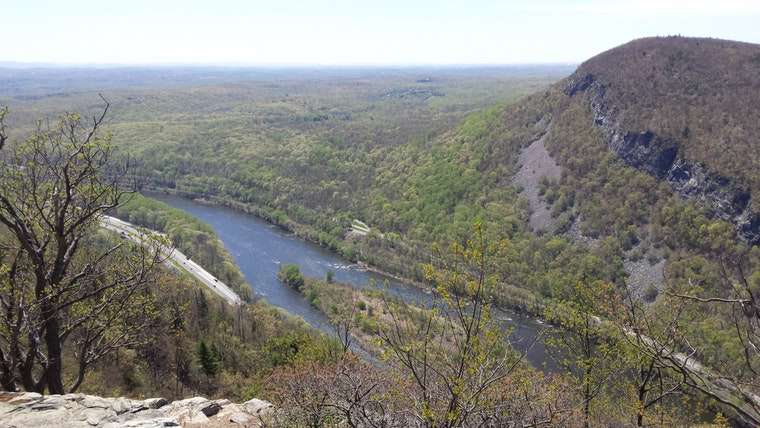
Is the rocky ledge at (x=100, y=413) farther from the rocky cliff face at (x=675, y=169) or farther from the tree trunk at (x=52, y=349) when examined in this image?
the rocky cliff face at (x=675, y=169)

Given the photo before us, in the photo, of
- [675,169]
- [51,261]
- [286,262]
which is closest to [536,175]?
[675,169]

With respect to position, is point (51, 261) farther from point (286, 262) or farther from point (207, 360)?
point (286, 262)

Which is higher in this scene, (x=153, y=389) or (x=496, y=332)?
(x=496, y=332)

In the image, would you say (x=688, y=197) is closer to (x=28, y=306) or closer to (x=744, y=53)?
(x=744, y=53)

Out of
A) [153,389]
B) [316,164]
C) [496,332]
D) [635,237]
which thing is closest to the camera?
[496,332]

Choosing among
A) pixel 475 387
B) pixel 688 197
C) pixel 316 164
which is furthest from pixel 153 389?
pixel 316 164

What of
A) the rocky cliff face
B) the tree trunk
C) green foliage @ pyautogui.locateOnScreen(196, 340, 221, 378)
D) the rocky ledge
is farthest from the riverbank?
the rocky cliff face
